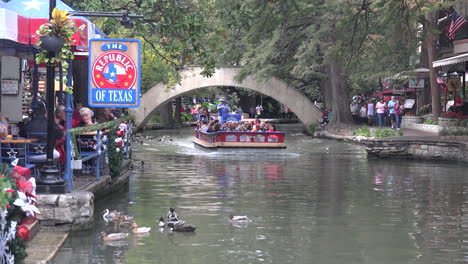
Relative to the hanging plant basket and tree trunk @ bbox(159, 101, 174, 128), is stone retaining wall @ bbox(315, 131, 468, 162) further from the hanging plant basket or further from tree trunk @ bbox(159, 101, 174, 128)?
tree trunk @ bbox(159, 101, 174, 128)

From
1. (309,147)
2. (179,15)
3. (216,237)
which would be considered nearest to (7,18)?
(216,237)

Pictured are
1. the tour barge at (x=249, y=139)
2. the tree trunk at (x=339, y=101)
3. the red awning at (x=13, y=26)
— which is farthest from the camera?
the tree trunk at (x=339, y=101)

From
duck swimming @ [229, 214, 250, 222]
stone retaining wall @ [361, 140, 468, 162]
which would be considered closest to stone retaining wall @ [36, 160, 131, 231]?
duck swimming @ [229, 214, 250, 222]

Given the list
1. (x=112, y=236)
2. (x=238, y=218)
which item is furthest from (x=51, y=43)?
(x=238, y=218)

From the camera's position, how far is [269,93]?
172 ft

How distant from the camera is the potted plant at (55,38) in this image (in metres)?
13.1

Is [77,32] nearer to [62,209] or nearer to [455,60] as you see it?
[62,209]

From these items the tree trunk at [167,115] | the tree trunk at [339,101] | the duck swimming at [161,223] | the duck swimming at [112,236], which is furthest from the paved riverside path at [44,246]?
the tree trunk at [167,115]

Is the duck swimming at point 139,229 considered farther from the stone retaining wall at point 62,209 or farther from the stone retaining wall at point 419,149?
the stone retaining wall at point 419,149

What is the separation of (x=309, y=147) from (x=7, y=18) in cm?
2519

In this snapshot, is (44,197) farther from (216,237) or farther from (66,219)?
(216,237)

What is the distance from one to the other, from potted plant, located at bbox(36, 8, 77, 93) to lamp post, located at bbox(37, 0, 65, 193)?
0.37 feet

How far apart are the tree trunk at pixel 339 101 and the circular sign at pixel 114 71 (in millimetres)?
30438

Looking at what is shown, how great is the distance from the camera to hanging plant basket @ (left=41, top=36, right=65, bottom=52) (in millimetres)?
13023
